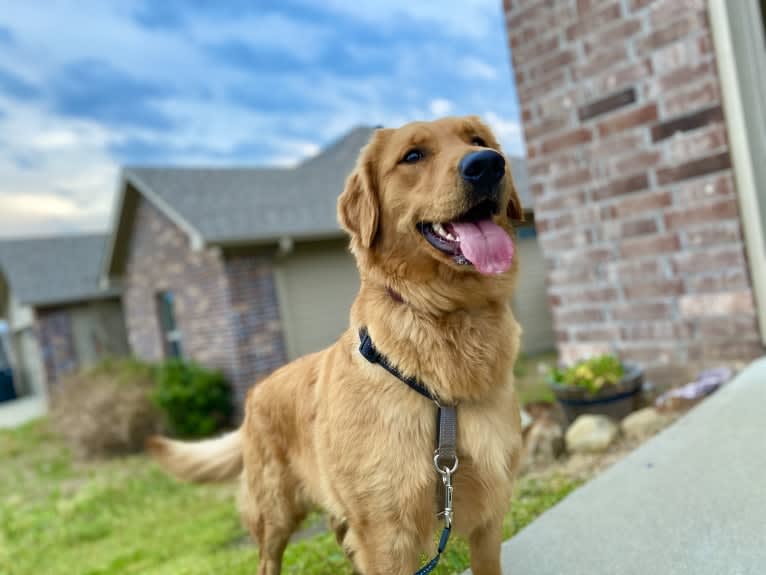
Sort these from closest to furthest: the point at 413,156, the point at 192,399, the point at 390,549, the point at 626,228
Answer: the point at 390,549
the point at 413,156
the point at 626,228
the point at 192,399

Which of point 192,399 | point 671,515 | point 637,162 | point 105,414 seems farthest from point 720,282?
point 105,414

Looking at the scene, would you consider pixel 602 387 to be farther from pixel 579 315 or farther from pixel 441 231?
pixel 441 231

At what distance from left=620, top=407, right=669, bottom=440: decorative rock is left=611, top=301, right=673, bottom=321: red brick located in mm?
782

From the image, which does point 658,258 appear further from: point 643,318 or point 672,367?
point 672,367

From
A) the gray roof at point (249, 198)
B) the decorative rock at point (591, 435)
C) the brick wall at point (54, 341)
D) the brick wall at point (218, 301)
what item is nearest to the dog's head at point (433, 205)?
the decorative rock at point (591, 435)

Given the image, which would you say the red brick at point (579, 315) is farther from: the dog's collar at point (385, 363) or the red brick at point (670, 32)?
the dog's collar at point (385, 363)

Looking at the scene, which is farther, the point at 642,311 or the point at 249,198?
the point at 249,198

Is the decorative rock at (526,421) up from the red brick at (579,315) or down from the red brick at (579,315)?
down

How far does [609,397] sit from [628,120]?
79.4 inches

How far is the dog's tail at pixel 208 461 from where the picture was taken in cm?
252

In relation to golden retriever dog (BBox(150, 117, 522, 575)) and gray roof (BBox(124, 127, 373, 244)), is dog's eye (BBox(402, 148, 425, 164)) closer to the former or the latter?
golden retriever dog (BBox(150, 117, 522, 575))

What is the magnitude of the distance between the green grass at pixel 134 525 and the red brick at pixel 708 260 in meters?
1.81

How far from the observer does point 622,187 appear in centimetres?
428

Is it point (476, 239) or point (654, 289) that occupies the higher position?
point (476, 239)
